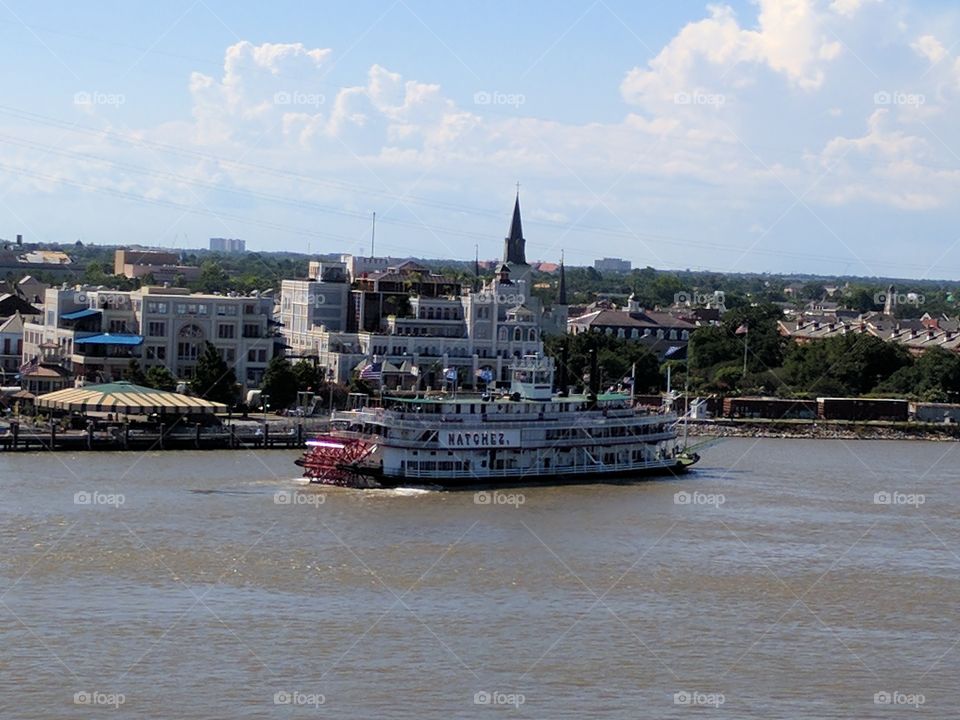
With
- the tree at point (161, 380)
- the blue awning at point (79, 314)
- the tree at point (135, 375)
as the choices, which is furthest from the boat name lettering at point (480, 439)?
the blue awning at point (79, 314)

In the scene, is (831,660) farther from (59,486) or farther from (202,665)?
(59,486)

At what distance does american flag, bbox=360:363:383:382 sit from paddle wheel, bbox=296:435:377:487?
13454 mm

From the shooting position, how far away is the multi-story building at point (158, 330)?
67625 millimetres

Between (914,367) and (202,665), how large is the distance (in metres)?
61.2

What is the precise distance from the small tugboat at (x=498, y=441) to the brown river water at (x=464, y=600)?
1.32m

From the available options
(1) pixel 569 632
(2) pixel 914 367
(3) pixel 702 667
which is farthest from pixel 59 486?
(2) pixel 914 367

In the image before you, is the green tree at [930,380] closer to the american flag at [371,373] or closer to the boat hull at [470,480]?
the american flag at [371,373]

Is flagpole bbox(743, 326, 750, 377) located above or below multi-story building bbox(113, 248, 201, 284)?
below

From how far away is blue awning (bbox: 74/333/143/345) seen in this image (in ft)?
219

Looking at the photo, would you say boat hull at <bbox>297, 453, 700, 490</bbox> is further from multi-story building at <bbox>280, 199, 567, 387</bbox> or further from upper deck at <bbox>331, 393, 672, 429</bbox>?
multi-story building at <bbox>280, 199, 567, 387</bbox>

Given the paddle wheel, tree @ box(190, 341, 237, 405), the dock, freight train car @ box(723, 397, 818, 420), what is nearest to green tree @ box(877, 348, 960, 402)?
freight train car @ box(723, 397, 818, 420)

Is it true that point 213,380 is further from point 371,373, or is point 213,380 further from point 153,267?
point 153,267

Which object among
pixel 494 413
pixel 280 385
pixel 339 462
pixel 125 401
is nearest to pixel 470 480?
pixel 494 413

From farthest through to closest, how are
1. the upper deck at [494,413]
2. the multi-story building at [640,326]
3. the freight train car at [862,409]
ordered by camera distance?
the multi-story building at [640,326], the freight train car at [862,409], the upper deck at [494,413]
